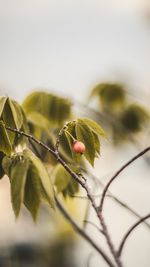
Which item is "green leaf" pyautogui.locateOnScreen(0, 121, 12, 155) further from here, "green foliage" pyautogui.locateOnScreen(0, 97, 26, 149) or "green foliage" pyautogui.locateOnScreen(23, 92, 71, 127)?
"green foliage" pyautogui.locateOnScreen(23, 92, 71, 127)

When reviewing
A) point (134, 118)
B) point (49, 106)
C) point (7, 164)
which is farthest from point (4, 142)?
point (134, 118)

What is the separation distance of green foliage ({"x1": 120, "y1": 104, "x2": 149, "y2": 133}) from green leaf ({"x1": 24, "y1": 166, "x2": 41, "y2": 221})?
0.88 meters

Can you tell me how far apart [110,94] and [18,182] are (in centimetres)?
101

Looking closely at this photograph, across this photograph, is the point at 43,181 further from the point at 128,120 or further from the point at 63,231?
the point at 63,231

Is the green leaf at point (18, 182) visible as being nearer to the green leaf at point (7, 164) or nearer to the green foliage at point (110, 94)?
the green leaf at point (7, 164)

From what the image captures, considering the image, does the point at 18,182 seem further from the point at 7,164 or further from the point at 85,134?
the point at 85,134

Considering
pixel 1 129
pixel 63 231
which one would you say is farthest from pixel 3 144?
pixel 63 231

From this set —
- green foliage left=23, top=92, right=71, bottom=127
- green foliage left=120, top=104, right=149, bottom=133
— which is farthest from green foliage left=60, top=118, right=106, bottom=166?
green foliage left=120, top=104, right=149, bottom=133

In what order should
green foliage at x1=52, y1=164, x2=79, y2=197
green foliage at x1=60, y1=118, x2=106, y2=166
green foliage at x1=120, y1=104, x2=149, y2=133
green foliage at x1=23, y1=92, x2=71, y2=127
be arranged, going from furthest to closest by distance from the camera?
green foliage at x1=120, y1=104, x2=149, y2=133, green foliage at x1=23, y1=92, x2=71, y2=127, green foliage at x1=52, y1=164, x2=79, y2=197, green foliage at x1=60, y1=118, x2=106, y2=166

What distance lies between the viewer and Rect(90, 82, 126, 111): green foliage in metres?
1.80

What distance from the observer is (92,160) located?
0.95 metres

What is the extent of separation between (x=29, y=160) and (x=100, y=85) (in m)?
0.91

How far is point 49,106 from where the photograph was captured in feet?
4.86

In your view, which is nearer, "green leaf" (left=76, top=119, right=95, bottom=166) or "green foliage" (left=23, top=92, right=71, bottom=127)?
"green leaf" (left=76, top=119, right=95, bottom=166)
